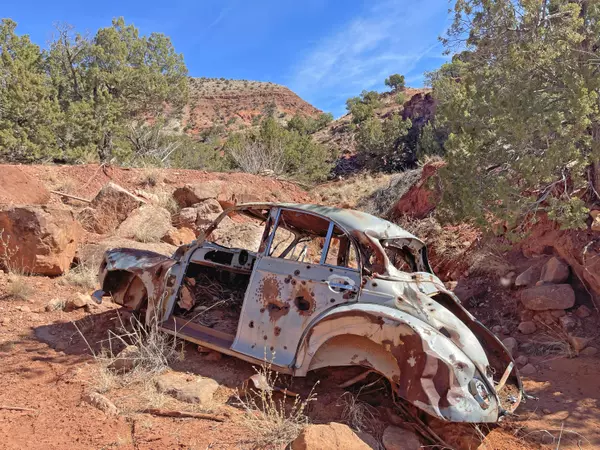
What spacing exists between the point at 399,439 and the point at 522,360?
110 inches

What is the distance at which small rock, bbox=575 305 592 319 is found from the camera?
601 cm

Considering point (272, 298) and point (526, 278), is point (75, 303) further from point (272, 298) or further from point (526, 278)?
point (526, 278)

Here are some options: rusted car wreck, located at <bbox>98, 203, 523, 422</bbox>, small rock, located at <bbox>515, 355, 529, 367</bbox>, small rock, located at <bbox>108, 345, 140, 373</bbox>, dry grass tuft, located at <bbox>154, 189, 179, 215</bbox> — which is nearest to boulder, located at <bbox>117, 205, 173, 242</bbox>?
dry grass tuft, located at <bbox>154, 189, 179, 215</bbox>

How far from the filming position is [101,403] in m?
3.93

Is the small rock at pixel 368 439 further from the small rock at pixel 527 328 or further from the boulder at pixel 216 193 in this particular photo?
the boulder at pixel 216 193

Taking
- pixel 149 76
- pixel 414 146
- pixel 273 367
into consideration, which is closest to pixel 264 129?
pixel 149 76

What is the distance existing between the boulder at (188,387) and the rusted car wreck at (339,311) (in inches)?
14.4

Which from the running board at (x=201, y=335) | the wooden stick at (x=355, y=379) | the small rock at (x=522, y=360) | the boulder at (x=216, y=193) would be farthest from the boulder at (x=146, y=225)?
the small rock at (x=522, y=360)

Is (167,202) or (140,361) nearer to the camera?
(140,361)

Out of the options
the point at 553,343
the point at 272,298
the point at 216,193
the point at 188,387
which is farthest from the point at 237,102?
the point at 188,387

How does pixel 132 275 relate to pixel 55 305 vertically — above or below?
above

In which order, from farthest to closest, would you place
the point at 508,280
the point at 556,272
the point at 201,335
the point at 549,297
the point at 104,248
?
1. the point at 104,248
2. the point at 508,280
3. the point at 556,272
4. the point at 549,297
5. the point at 201,335

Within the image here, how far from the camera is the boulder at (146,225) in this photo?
1045 centimetres

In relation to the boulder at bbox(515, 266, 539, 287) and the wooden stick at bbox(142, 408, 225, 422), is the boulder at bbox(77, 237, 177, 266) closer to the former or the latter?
the wooden stick at bbox(142, 408, 225, 422)
